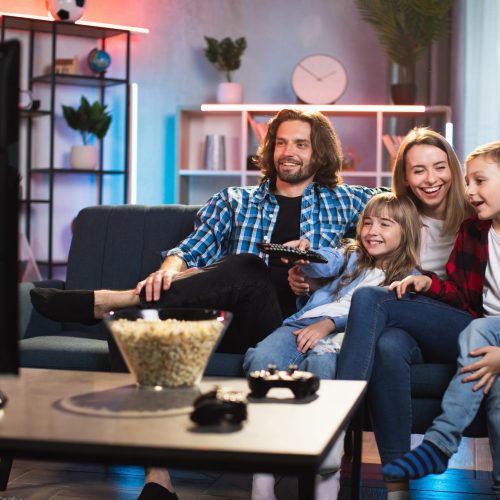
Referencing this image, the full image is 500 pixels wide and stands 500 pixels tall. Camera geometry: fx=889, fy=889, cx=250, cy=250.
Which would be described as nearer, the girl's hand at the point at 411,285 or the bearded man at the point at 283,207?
the girl's hand at the point at 411,285

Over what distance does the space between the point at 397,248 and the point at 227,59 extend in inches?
111

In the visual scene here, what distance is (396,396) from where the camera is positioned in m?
2.11

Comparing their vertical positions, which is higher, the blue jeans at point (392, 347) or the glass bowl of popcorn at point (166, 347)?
the glass bowl of popcorn at point (166, 347)

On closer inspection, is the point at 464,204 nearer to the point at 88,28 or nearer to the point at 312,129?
the point at 312,129

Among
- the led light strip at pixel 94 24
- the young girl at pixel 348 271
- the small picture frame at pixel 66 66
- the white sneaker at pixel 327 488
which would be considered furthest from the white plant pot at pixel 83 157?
the white sneaker at pixel 327 488

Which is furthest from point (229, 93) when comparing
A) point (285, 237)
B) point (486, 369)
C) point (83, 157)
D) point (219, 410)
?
point (219, 410)

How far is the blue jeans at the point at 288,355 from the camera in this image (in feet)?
7.25

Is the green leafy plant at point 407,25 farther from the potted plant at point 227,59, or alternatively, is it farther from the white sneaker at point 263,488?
the white sneaker at point 263,488

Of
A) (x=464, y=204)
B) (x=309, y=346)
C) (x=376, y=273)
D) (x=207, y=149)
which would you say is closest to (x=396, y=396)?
(x=309, y=346)

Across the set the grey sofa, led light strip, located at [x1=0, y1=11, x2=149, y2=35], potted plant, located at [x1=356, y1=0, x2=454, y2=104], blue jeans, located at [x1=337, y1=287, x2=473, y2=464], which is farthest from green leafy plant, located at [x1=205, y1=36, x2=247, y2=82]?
blue jeans, located at [x1=337, y1=287, x2=473, y2=464]

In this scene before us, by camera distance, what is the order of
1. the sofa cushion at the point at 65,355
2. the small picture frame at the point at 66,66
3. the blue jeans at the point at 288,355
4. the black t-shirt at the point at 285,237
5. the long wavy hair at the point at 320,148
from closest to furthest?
1. the blue jeans at the point at 288,355
2. the sofa cushion at the point at 65,355
3. the black t-shirt at the point at 285,237
4. the long wavy hair at the point at 320,148
5. the small picture frame at the point at 66,66

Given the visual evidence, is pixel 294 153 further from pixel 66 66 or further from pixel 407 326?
pixel 66 66

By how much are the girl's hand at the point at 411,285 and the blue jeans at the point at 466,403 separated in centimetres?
18

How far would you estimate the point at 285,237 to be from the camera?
2848 millimetres
